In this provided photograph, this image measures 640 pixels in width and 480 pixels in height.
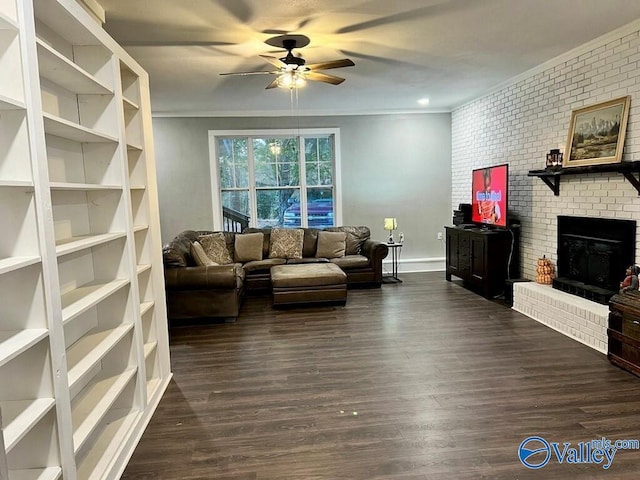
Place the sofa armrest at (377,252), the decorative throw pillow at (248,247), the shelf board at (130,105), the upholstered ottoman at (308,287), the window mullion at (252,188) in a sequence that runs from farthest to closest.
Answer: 1. the window mullion at (252,188)
2. the decorative throw pillow at (248,247)
3. the sofa armrest at (377,252)
4. the upholstered ottoman at (308,287)
5. the shelf board at (130,105)

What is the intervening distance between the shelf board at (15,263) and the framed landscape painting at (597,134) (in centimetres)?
440

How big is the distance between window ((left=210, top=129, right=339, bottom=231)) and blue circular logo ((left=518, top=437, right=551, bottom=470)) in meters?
5.33

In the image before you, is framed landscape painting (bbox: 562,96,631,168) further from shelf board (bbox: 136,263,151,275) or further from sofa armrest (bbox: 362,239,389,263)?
shelf board (bbox: 136,263,151,275)

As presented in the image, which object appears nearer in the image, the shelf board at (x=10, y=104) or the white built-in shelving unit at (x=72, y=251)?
the shelf board at (x=10, y=104)

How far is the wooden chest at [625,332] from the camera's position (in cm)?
309

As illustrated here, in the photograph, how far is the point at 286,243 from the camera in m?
6.53

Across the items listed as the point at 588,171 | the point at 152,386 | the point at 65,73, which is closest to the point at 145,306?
the point at 152,386

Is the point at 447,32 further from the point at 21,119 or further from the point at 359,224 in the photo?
the point at 359,224

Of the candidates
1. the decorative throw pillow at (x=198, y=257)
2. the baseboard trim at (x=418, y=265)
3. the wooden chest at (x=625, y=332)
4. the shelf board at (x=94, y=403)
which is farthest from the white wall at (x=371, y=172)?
the shelf board at (x=94, y=403)

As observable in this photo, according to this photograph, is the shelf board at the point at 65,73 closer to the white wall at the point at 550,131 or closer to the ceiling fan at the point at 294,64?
the ceiling fan at the point at 294,64

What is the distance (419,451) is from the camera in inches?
90.7

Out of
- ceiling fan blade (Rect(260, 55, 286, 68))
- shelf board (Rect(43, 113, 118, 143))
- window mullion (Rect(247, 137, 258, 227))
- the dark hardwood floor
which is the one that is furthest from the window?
shelf board (Rect(43, 113, 118, 143))

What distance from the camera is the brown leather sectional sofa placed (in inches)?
182

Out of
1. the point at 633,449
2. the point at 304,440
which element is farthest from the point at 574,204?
the point at 304,440
